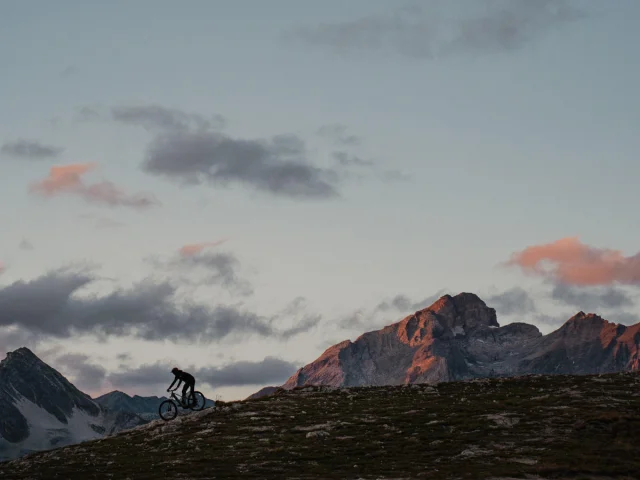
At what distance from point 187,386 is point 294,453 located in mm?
18542

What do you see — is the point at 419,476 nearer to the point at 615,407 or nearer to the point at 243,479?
the point at 243,479

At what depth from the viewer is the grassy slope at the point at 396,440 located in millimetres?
63709

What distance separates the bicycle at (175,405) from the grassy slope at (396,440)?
991 mm

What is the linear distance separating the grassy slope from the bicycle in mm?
991

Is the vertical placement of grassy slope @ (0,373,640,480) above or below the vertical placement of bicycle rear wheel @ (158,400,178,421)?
below

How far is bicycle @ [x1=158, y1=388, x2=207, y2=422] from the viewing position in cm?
8575

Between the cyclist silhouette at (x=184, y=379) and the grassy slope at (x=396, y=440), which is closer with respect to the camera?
the grassy slope at (x=396, y=440)

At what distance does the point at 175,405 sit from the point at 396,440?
2397 cm

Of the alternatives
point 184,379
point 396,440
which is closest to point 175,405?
point 184,379

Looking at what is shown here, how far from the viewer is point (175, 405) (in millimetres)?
86625

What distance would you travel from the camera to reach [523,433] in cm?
7188

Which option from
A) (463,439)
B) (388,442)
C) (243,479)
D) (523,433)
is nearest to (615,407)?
(523,433)

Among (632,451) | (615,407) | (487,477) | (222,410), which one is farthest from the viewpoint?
(222,410)

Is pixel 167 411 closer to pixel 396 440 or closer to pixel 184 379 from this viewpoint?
pixel 184 379
